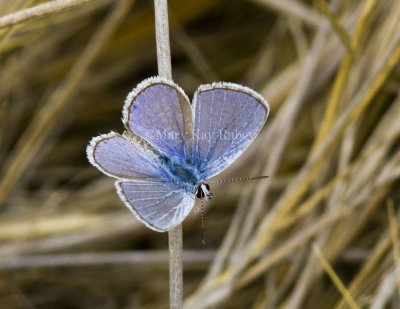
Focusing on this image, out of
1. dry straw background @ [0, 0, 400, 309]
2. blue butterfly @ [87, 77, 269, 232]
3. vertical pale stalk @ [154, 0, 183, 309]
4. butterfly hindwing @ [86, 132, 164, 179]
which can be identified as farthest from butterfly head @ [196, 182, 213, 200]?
dry straw background @ [0, 0, 400, 309]

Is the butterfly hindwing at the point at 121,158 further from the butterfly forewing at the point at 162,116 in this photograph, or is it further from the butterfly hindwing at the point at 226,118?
the butterfly hindwing at the point at 226,118

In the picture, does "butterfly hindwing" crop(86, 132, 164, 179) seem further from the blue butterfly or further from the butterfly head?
the butterfly head

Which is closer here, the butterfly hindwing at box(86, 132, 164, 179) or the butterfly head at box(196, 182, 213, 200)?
the butterfly hindwing at box(86, 132, 164, 179)

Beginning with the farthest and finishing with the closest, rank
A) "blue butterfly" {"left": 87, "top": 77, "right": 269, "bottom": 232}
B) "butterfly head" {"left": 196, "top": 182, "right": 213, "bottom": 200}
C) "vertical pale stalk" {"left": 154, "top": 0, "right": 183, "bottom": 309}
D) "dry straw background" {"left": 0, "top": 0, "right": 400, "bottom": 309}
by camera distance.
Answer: "dry straw background" {"left": 0, "top": 0, "right": 400, "bottom": 309}, "butterfly head" {"left": 196, "top": 182, "right": 213, "bottom": 200}, "blue butterfly" {"left": 87, "top": 77, "right": 269, "bottom": 232}, "vertical pale stalk" {"left": 154, "top": 0, "right": 183, "bottom": 309}

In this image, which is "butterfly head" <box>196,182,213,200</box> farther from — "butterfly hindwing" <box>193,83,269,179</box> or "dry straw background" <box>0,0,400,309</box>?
"dry straw background" <box>0,0,400,309</box>

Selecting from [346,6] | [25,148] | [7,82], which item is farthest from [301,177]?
[7,82]

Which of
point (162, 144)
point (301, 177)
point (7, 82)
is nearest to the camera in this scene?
point (162, 144)

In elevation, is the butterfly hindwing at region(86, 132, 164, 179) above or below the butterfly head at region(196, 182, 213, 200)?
above

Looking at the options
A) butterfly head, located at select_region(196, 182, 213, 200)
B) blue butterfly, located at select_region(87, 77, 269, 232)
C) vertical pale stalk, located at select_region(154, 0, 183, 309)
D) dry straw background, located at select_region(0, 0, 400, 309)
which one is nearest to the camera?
vertical pale stalk, located at select_region(154, 0, 183, 309)

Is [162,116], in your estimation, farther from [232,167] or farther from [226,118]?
[232,167]

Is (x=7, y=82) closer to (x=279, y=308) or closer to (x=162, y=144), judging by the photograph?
(x=162, y=144)
